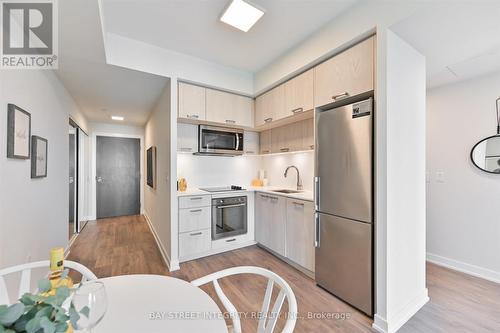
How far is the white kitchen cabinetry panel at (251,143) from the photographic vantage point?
3.71 m

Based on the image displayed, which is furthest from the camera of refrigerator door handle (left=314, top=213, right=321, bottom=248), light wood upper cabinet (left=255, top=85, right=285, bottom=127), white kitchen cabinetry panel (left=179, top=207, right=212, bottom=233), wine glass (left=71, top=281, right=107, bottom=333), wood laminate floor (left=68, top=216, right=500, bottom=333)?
light wood upper cabinet (left=255, top=85, right=285, bottom=127)

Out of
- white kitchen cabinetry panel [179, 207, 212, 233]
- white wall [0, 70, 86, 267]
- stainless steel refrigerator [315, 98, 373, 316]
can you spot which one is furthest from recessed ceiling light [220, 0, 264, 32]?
white kitchen cabinetry panel [179, 207, 212, 233]

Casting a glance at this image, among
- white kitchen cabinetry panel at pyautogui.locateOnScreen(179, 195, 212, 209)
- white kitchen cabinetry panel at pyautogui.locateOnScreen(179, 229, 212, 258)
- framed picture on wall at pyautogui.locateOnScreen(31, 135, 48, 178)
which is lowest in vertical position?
white kitchen cabinetry panel at pyautogui.locateOnScreen(179, 229, 212, 258)

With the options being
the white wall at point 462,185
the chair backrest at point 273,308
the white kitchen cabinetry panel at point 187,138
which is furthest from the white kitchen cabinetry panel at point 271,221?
the white wall at point 462,185

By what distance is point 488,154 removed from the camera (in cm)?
245

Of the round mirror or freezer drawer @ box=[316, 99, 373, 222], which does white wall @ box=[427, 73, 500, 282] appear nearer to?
the round mirror

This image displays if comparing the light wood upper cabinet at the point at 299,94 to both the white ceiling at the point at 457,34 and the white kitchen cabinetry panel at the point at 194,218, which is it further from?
the white kitchen cabinetry panel at the point at 194,218

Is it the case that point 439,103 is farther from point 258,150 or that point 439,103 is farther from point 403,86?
point 258,150

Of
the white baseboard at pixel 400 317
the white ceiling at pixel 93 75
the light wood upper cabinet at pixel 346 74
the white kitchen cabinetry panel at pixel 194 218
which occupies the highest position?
the white ceiling at pixel 93 75

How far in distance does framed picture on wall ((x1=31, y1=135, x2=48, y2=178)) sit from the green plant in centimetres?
198

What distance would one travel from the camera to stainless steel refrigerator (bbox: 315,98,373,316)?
1.80 metres

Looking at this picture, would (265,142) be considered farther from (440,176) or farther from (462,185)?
(462,185)

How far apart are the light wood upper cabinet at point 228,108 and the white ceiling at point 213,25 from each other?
Answer: 54 cm

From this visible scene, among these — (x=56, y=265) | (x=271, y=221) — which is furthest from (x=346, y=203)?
(x=56, y=265)
